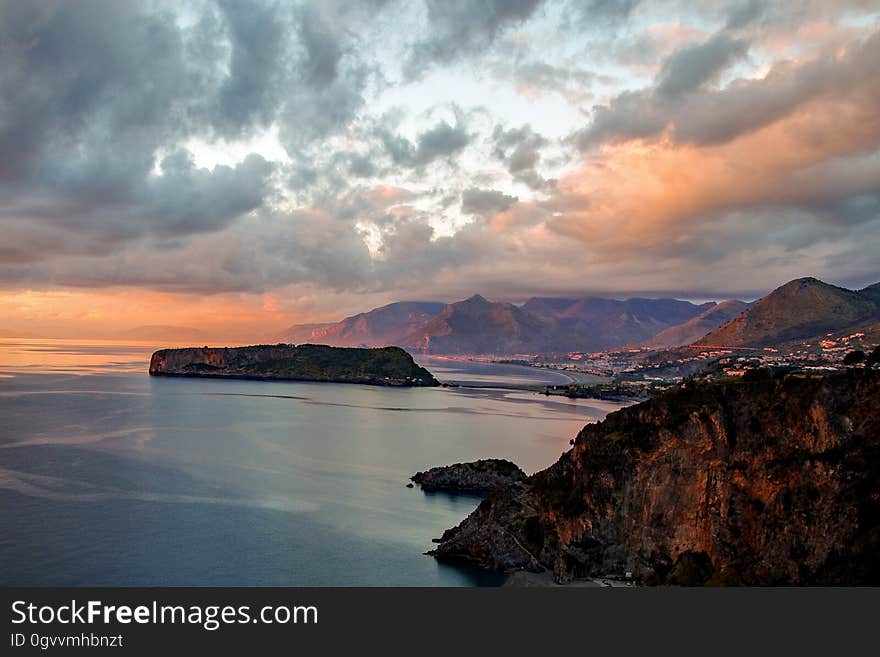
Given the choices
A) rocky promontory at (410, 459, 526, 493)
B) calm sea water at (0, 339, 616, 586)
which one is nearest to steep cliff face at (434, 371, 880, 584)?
calm sea water at (0, 339, 616, 586)

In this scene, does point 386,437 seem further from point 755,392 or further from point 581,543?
point 755,392

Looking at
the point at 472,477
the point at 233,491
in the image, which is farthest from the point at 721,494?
the point at 233,491

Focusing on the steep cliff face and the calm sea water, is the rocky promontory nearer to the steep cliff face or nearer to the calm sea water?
the calm sea water

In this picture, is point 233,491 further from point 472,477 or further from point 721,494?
point 721,494

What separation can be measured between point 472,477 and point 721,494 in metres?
37.9

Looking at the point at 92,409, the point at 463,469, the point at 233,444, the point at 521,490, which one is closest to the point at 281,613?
the point at 521,490

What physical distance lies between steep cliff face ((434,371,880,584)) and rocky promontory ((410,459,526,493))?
24239 millimetres

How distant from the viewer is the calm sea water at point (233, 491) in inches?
1786

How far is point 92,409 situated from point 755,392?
133m

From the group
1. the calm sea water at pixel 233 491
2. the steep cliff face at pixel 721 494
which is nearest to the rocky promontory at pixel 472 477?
the calm sea water at pixel 233 491

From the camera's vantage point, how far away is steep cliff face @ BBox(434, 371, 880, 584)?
34.1 meters

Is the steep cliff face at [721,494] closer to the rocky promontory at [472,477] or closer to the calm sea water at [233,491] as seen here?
the calm sea water at [233,491]

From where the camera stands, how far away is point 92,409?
133 meters

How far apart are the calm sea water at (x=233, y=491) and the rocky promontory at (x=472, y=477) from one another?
260 cm
